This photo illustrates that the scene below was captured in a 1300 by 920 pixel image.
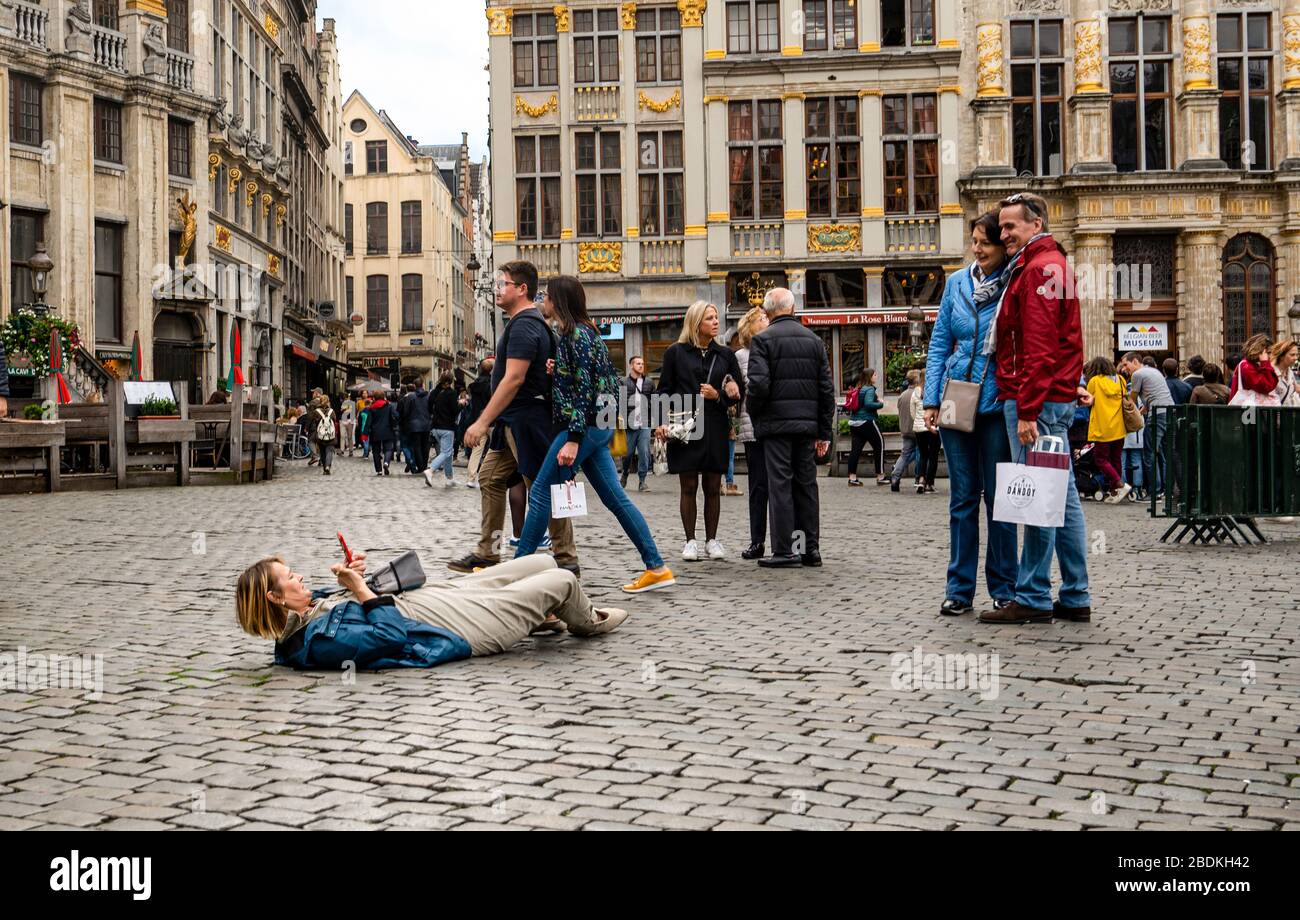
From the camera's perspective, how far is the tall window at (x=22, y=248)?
95.7 feet

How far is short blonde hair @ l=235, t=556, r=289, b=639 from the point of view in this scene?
19.6 ft

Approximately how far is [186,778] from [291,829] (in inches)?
27.5

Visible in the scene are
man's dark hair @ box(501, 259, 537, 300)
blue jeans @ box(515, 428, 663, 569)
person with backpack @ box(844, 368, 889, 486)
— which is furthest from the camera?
person with backpack @ box(844, 368, 889, 486)

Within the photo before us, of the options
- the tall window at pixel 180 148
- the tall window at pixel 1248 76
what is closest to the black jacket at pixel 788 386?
the tall window at pixel 180 148

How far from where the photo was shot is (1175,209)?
115ft

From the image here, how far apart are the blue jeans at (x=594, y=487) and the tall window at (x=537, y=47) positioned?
29.7 metres

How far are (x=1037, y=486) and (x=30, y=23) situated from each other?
93.7 ft

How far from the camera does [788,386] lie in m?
9.88

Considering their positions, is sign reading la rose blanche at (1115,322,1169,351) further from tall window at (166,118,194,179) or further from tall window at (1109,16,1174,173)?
tall window at (166,118,194,179)

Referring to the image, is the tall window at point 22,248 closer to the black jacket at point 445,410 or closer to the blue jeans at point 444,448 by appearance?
the black jacket at point 445,410

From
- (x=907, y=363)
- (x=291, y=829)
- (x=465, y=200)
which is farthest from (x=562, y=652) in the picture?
(x=465, y=200)

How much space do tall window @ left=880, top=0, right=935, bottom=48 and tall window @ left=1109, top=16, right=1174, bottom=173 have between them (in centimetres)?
449

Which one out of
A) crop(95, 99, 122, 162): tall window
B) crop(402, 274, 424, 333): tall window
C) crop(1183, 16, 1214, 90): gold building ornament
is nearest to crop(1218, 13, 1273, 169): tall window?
crop(1183, 16, 1214, 90): gold building ornament

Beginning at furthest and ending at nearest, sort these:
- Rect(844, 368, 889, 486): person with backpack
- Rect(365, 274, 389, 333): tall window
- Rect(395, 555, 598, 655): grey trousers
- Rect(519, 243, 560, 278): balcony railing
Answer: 1. Rect(365, 274, 389, 333): tall window
2. Rect(519, 243, 560, 278): balcony railing
3. Rect(844, 368, 889, 486): person with backpack
4. Rect(395, 555, 598, 655): grey trousers
